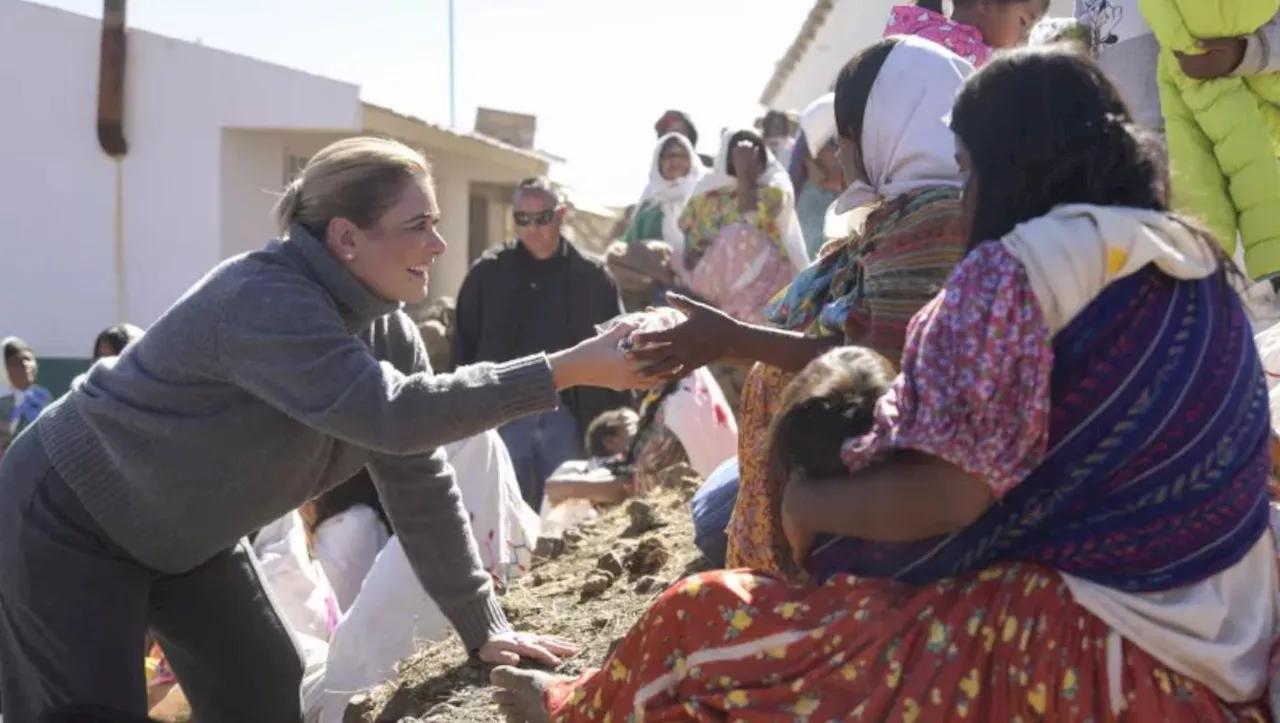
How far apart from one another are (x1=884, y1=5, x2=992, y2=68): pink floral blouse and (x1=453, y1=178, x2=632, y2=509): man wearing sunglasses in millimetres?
3872

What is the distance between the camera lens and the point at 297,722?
387 cm

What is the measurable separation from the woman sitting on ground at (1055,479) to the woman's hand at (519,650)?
1.38m

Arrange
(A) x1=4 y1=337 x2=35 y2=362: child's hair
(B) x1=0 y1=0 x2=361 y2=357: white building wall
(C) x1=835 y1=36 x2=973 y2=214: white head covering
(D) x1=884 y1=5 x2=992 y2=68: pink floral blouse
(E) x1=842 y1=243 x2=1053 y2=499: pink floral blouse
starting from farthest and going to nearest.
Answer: (B) x1=0 y1=0 x2=361 y2=357: white building wall < (A) x1=4 y1=337 x2=35 y2=362: child's hair < (D) x1=884 y1=5 x2=992 y2=68: pink floral blouse < (C) x1=835 y1=36 x2=973 y2=214: white head covering < (E) x1=842 y1=243 x2=1053 y2=499: pink floral blouse

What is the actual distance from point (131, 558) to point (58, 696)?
36 cm

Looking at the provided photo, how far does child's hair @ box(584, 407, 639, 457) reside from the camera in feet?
23.0

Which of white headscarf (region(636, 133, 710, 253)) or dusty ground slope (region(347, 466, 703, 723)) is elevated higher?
white headscarf (region(636, 133, 710, 253))

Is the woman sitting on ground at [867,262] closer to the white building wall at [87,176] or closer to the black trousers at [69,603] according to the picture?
the black trousers at [69,603]

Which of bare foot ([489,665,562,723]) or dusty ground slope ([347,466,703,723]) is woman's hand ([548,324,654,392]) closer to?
bare foot ([489,665,562,723])

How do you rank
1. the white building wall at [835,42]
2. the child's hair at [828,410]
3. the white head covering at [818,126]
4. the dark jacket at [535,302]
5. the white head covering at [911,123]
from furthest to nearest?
the white building wall at [835,42] → the dark jacket at [535,302] → the white head covering at [818,126] → the white head covering at [911,123] → the child's hair at [828,410]

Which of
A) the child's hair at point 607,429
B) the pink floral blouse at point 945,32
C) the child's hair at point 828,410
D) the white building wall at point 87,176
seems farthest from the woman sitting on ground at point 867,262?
the white building wall at point 87,176

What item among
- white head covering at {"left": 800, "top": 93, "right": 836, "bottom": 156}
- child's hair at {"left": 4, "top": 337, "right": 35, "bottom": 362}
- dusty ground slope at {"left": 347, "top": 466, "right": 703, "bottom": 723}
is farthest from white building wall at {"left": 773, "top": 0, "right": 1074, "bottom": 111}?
child's hair at {"left": 4, "top": 337, "right": 35, "bottom": 362}

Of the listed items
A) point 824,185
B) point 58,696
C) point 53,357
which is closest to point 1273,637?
point 58,696

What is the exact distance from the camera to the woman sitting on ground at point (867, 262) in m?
3.11

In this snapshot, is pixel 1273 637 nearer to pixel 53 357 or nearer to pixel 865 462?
pixel 865 462
